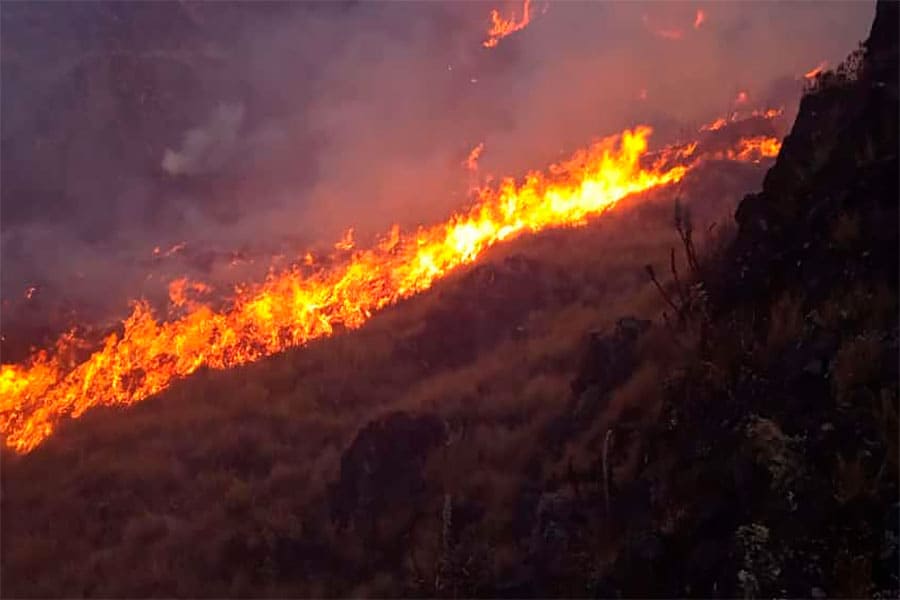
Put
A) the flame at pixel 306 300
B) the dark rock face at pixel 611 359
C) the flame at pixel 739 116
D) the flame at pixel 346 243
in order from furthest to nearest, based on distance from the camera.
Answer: the flame at pixel 739 116 < the flame at pixel 346 243 < the flame at pixel 306 300 < the dark rock face at pixel 611 359

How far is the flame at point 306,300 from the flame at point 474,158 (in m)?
6.73

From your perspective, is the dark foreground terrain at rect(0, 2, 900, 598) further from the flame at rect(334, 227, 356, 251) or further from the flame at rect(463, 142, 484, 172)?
the flame at rect(463, 142, 484, 172)

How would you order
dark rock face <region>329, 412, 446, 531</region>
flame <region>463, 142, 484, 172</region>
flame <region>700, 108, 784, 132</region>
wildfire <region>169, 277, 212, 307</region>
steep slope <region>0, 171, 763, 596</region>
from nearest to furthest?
steep slope <region>0, 171, 763, 596</region>
dark rock face <region>329, 412, 446, 531</region>
wildfire <region>169, 277, 212, 307</region>
flame <region>700, 108, 784, 132</region>
flame <region>463, 142, 484, 172</region>

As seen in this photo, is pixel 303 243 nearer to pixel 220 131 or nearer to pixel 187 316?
pixel 187 316

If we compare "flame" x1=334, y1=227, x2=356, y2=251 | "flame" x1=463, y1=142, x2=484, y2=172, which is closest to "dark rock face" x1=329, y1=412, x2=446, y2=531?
"flame" x1=334, y1=227, x2=356, y2=251

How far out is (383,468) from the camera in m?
13.4

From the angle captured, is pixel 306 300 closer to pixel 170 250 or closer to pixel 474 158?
pixel 170 250

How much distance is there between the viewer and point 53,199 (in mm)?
47625

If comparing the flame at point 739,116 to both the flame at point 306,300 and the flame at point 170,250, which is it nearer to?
the flame at point 306,300

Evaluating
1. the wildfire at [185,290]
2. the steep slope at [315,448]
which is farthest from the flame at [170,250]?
the steep slope at [315,448]

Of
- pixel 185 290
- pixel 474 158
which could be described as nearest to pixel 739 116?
pixel 474 158

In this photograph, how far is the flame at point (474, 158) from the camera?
45.2m

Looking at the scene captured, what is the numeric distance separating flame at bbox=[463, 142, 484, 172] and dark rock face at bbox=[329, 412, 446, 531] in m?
31.8

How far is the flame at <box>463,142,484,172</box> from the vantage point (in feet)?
148
